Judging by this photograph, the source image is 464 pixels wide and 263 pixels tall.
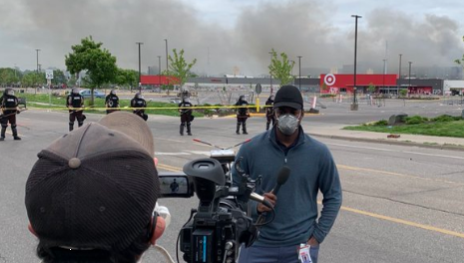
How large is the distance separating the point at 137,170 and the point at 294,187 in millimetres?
2073

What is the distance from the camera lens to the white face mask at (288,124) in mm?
3475

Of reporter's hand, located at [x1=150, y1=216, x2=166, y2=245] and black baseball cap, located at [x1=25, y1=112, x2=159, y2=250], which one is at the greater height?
black baseball cap, located at [x1=25, y1=112, x2=159, y2=250]

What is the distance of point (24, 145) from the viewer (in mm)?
17109

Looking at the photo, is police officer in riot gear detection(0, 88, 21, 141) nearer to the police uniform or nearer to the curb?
the police uniform

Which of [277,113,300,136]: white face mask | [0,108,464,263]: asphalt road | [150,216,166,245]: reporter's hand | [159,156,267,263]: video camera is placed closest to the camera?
[150,216,166,245]: reporter's hand

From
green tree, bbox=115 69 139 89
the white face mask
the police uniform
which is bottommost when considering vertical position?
the police uniform

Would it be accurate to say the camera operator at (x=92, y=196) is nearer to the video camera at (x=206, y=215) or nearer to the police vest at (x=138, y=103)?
the video camera at (x=206, y=215)

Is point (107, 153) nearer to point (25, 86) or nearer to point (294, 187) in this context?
point (294, 187)

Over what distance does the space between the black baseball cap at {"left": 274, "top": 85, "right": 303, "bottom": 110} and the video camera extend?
1.59m

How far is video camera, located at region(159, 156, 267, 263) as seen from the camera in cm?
187

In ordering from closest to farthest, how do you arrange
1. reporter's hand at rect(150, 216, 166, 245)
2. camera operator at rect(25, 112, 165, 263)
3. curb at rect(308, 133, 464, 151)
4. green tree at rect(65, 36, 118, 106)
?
camera operator at rect(25, 112, 165, 263)
reporter's hand at rect(150, 216, 166, 245)
curb at rect(308, 133, 464, 151)
green tree at rect(65, 36, 118, 106)


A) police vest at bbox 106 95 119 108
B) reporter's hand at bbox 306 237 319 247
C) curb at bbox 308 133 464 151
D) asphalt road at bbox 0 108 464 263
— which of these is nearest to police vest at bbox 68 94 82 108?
police vest at bbox 106 95 119 108

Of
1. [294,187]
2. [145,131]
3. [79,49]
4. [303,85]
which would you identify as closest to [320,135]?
[294,187]

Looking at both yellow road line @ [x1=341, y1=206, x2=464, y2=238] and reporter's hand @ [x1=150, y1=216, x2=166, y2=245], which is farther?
yellow road line @ [x1=341, y1=206, x2=464, y2=238]
